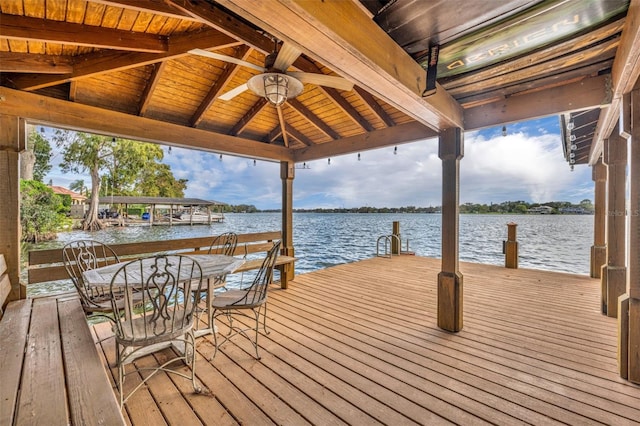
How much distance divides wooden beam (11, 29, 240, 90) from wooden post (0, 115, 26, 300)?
0.40 meters

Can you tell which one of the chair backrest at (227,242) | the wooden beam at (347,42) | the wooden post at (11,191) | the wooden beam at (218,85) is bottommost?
the chair backrest at (227,242)

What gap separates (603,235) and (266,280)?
5870mm

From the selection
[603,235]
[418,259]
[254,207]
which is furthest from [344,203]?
[603,235]

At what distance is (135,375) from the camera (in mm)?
2104

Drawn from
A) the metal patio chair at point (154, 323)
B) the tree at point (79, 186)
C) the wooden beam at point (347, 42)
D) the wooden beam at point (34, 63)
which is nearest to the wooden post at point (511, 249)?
the wooden beam at point (347, 42)

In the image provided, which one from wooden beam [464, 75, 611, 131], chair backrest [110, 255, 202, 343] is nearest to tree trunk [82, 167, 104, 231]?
chair backrest [110, 255, 202, 343]

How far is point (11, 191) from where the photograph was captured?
250cm

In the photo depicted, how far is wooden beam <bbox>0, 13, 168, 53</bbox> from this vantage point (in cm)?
182

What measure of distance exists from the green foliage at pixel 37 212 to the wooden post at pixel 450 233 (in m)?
11.2

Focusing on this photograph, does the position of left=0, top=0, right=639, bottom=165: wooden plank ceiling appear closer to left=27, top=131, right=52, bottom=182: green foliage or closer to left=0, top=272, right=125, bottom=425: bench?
left=0, top=272, right=125, bottom=425: bench

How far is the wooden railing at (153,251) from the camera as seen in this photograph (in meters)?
2.89

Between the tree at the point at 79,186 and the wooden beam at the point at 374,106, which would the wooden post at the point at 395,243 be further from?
the tree at the point at 79,186

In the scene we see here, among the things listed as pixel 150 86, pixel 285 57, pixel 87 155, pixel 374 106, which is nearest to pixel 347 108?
pixel 374 106

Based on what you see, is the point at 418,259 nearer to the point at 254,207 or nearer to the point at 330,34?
the point at 330,34
